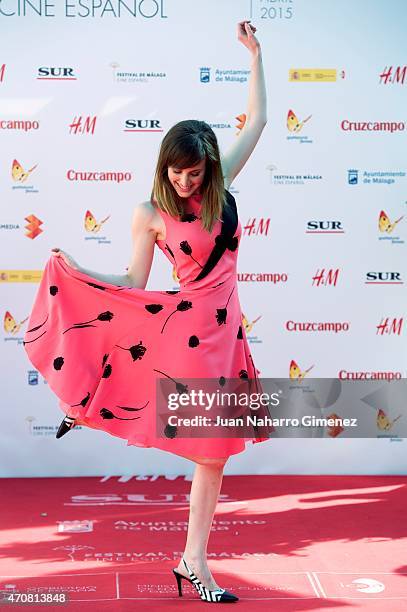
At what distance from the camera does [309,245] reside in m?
6.37

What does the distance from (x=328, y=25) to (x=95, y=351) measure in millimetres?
3453

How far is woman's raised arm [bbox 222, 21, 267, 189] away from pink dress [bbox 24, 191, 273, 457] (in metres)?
0.15

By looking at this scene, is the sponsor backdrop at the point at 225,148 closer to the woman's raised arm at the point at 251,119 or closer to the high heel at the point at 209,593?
the woman's raised arm at the point at 251,119

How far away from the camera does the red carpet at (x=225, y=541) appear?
379cm

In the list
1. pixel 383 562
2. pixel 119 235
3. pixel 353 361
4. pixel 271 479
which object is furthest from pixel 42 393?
pixel 383 562

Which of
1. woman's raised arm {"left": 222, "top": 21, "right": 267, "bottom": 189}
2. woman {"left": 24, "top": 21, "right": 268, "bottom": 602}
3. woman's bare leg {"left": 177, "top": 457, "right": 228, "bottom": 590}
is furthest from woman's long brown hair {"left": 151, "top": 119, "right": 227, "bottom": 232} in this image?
woman's bare leg {"left": 177, "top": 457, "right": 228, "bottom": 590}

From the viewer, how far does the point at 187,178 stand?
133 inches

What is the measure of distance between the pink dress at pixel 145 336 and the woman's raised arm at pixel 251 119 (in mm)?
153

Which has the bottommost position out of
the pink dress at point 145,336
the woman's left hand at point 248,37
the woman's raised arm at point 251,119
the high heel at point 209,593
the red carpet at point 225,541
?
the high heel at point 209,593

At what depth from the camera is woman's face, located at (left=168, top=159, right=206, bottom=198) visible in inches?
133

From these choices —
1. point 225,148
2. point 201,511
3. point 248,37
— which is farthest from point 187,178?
point 225,148

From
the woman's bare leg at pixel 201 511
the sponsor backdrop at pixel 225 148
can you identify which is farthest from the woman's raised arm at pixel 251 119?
the sponsor backdrop at pixel 225 148

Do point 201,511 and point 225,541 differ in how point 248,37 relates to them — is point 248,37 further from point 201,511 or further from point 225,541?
point 225,541

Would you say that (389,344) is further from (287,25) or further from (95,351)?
(95,351)
